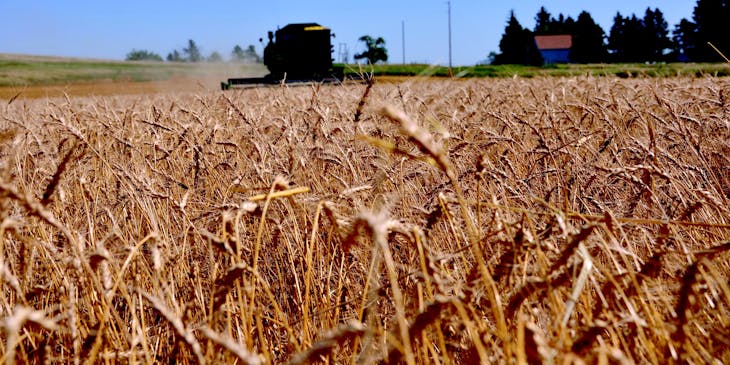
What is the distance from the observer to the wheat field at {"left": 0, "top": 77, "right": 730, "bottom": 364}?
902 mm

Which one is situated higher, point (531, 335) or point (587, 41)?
point (587, 41)

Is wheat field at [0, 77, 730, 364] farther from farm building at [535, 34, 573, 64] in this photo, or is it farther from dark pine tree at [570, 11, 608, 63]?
farm building at [535, 34, 573, 64]

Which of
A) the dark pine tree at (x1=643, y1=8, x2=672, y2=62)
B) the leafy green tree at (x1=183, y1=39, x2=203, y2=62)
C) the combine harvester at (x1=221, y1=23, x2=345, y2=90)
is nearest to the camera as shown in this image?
the combine harvester at (x1=221, y1=23, x2=345, y2=90)

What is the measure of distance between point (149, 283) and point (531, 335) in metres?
1.35

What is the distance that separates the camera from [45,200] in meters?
0.96

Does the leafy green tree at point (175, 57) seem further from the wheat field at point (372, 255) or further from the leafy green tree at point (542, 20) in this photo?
the wheat field at point (372, 255)

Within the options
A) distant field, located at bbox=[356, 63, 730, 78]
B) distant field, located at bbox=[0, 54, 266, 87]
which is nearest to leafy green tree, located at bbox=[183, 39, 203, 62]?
distant field, located at bbox=[0, 54, 266, 87]

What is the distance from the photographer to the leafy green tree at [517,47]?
74.3 meters

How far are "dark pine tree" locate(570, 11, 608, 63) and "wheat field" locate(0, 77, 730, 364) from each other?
226 ft

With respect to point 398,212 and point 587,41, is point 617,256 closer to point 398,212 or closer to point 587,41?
point 398,212

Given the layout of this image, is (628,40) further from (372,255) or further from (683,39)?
(372,255)

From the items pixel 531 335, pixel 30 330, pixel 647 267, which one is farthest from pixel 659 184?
pixel 30 330

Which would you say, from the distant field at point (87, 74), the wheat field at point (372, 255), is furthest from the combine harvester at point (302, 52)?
the wheat field at point (372, 255)

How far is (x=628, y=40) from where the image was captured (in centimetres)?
6600
